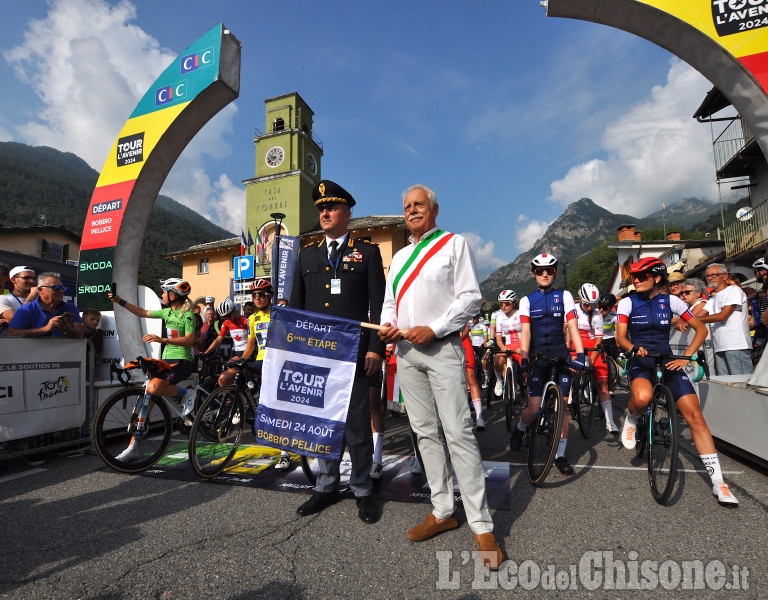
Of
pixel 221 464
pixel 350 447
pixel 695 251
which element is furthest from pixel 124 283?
pixel 695 251

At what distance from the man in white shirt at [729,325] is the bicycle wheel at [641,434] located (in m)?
2.79

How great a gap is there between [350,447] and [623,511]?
2.16 meters

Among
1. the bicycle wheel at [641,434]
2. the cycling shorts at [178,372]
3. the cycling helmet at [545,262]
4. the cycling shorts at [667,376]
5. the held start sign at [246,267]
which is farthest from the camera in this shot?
the held start sign at [246,267]

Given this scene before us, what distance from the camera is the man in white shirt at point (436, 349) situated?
2.70m

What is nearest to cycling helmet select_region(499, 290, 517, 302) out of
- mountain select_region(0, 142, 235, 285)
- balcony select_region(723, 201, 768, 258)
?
balcony select_region(723, 201, 768, 258)

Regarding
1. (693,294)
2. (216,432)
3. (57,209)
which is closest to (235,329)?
(216,432)

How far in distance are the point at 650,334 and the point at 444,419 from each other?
2472 millimetres

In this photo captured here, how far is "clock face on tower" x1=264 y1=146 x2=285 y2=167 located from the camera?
33375mm

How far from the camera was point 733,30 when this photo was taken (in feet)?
17.4

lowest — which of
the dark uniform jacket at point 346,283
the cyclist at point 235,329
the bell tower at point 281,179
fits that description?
the cyclist at point 235,329

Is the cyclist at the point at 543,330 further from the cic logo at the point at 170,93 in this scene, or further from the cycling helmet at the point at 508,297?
the cic logo at the point at 170,93

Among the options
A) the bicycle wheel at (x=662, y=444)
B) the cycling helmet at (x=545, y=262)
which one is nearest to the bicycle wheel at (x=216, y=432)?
the cycling helmet at (x=545, y=262)

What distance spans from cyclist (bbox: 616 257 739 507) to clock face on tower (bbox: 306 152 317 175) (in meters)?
33.3

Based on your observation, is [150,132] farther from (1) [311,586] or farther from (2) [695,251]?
(2) [695,251]
